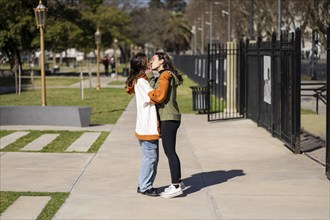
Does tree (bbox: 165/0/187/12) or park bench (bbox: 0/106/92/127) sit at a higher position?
tree (bbox: 165/0/187/12)

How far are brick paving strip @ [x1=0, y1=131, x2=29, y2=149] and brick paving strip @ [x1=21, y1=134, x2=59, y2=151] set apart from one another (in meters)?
0.46

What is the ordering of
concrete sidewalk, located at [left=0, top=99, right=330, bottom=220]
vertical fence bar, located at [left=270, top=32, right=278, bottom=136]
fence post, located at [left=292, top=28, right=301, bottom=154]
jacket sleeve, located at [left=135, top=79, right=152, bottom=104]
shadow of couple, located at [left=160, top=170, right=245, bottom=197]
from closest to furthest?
concrete sidewalk, located at [left=0, top=99, right=330, bottom=220]
jacket sleeve, located at [left=135, top=79, right=152, bottom=104]
shadow of couple, located at [left=160, top=170, right=245, bottom=197]
fence post, located at [left=292, top=28, right=301, bottom=154]
vertical fence bar, located at [left=270, top=32, right=278, bottom=136]

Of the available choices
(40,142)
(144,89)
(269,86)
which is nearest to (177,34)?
(269,86)

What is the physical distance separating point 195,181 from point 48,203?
2.37m

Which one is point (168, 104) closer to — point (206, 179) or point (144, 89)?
point (144, 89)

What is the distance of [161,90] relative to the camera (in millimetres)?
8062

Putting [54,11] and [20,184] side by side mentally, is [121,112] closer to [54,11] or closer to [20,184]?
[20,184]

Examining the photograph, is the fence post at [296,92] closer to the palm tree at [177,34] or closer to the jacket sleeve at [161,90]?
the jacket sleeve at [161,90]

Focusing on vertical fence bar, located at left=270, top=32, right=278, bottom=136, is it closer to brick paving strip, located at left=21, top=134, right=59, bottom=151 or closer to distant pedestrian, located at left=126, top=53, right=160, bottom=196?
brick paving strip, located at left=21, top=134, right=59, bottom=151

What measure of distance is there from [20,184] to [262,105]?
8.41 meters

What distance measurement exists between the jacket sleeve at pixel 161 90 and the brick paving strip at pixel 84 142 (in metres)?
5.05

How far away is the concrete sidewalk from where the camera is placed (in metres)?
7.82

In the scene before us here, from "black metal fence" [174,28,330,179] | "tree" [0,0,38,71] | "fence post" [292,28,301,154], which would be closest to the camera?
"fence post" [292,28,301,154]

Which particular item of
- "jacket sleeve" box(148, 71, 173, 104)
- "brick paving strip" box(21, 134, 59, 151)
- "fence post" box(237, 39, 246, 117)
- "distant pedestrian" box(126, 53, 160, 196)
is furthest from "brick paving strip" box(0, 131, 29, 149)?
"fence post" box(237, 39, 246, 117)
